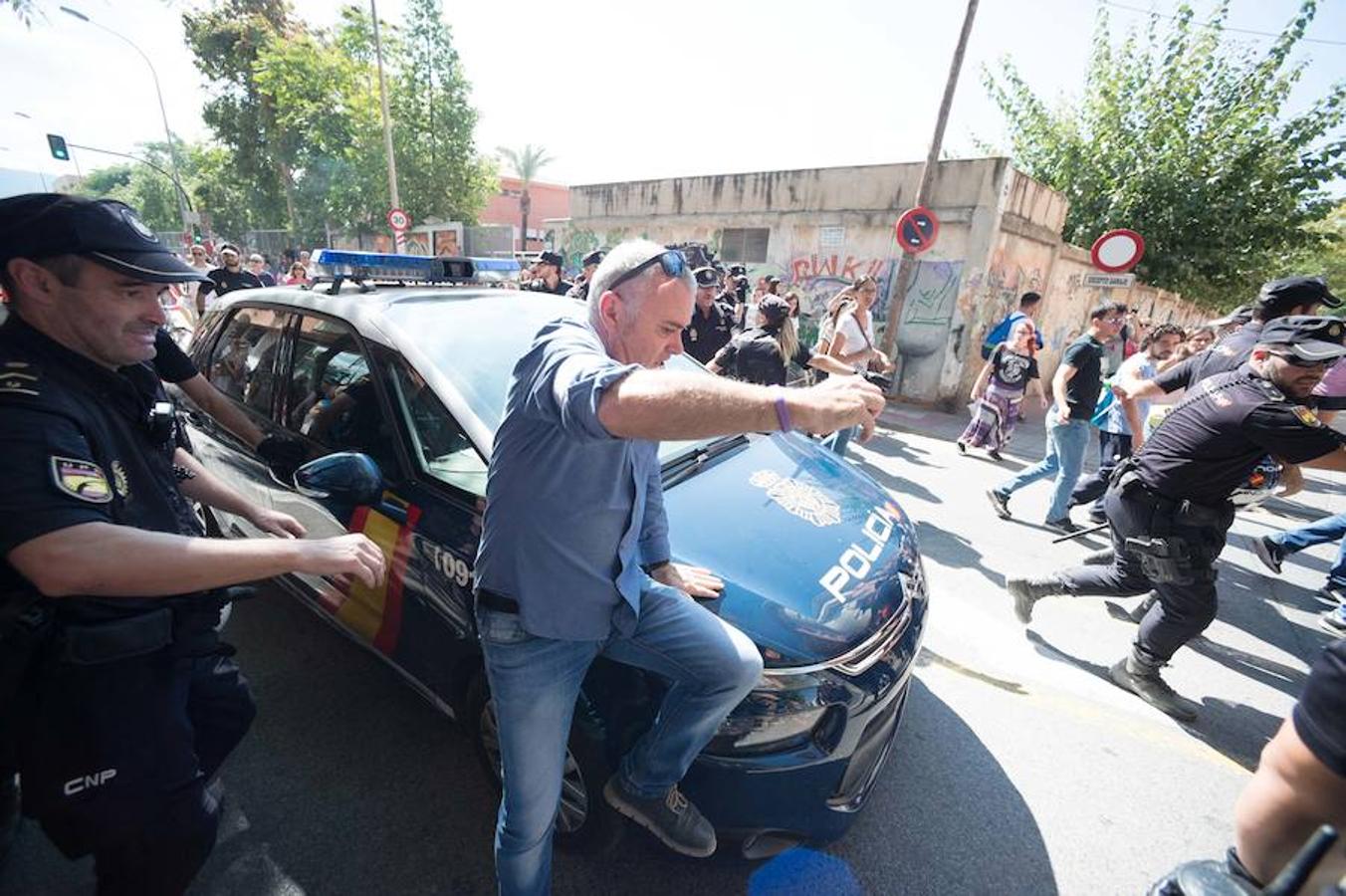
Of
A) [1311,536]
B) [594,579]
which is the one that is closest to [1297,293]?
[1311,536]

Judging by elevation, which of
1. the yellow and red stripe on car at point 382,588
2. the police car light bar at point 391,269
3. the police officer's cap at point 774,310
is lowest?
the yellow and red stripe on car at point 382,588

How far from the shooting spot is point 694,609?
151 centimetres

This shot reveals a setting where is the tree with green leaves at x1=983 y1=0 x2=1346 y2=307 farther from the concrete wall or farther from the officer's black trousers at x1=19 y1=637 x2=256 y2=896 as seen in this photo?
the officer's black trousers at x1=19 y1=637 x2=256 y2=896

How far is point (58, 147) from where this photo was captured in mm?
18984

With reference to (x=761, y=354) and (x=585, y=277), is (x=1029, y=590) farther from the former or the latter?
(x=585, y=277)

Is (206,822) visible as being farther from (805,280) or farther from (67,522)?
(805,280)

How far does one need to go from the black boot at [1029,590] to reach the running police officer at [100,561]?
3.36 metres

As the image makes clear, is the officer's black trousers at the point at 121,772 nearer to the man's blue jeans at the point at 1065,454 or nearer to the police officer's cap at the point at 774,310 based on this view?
the police officer's cap at the point at 774,310

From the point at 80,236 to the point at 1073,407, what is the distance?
18.9 ft

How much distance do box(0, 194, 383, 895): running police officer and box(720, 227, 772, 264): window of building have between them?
11144 mm

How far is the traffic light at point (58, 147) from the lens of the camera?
748 inches

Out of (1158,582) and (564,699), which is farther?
(1158,582)

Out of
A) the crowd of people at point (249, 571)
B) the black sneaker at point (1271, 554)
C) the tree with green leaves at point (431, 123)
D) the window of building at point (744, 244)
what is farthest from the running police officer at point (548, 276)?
the tree with green leaves at point (431, 123)

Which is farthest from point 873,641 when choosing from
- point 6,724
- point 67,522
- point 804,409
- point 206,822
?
point 6,724
